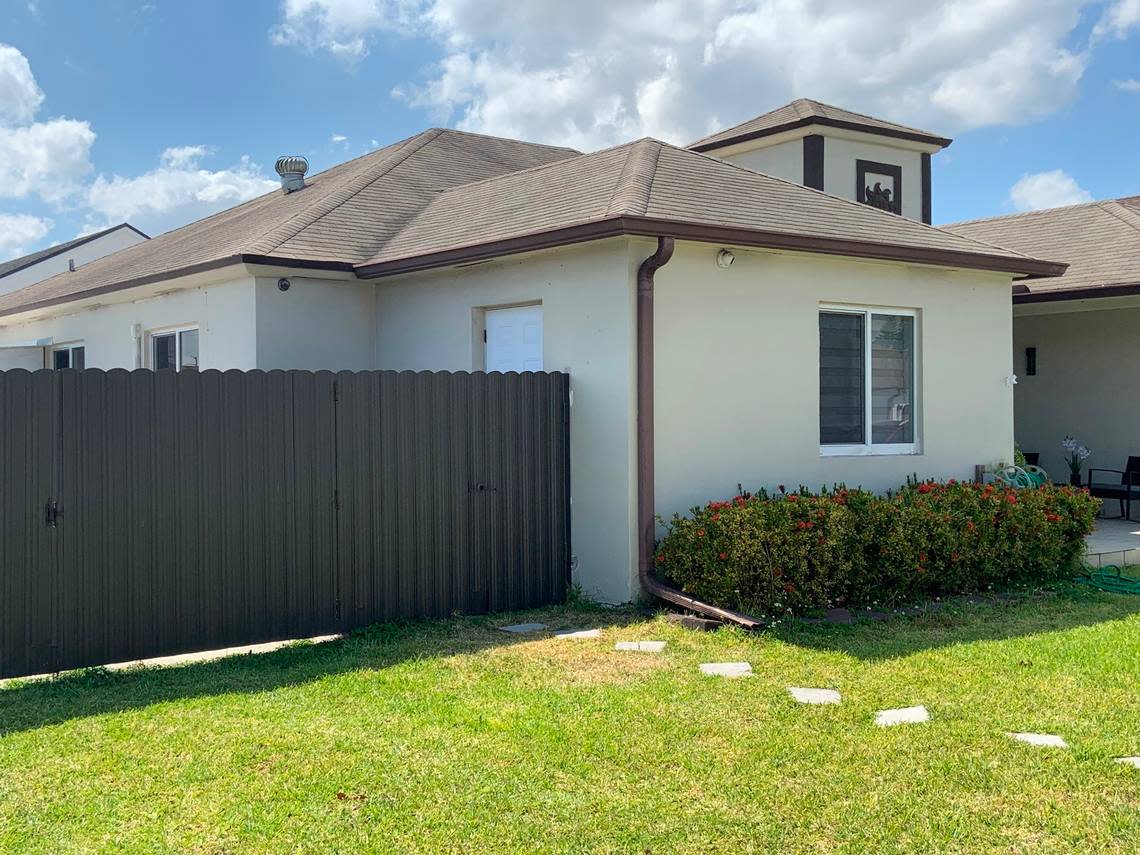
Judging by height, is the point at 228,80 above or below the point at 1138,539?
above

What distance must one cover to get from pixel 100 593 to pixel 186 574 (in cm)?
53

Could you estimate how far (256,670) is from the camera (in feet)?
22.2

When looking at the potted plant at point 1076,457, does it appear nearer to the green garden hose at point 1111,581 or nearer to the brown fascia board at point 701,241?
the brown fascia board at point 701,241

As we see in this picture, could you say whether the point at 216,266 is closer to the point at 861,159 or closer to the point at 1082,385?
the point at 861,159

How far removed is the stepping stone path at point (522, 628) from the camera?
797cm

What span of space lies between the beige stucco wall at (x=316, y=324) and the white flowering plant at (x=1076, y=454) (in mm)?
8874

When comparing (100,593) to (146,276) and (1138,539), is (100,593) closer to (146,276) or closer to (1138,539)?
(146,276)

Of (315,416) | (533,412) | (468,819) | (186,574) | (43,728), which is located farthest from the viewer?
(533,412)

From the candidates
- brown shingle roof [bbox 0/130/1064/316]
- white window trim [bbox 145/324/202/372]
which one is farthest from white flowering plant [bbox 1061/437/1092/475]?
white window trim [bbox 145/324/202/372]

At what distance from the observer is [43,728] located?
5523 millimetres

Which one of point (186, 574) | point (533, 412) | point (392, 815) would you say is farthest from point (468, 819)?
point (533, 412)

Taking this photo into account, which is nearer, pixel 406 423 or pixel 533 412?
pixel 406 423

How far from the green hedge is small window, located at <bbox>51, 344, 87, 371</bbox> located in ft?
30.3

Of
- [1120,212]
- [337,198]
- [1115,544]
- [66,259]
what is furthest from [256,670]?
[66,259]
